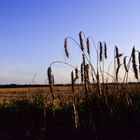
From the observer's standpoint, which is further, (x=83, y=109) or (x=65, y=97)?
(x=65, y=97)

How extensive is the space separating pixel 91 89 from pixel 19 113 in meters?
1.05

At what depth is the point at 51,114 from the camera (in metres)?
5.70

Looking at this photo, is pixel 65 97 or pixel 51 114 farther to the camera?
pixel 65 97

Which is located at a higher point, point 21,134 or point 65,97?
point 65,97

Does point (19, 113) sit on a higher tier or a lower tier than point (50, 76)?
lower

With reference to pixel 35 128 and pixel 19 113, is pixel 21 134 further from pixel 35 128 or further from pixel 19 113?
pixel 19 113

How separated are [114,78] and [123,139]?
123 cm

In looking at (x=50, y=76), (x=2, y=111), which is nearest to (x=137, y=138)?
(x=50, y=76)

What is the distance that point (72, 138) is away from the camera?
16.0ft

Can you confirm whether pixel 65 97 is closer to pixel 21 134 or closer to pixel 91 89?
pixel 91 89

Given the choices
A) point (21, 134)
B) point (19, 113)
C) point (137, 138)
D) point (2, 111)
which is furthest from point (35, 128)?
point (137, 138)

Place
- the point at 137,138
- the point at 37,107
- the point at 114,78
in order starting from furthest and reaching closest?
the point at 37,107 < the point at 114,78 < the point at 137,138

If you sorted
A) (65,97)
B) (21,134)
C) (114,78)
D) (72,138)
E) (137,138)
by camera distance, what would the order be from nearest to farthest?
(137,138)
(72,138)
(21,134)
(114,78)
(65,97)

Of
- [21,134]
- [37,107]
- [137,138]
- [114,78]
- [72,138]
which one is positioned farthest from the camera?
[37,107]
